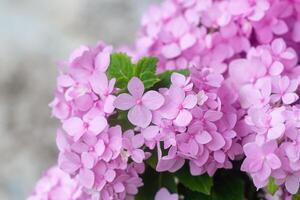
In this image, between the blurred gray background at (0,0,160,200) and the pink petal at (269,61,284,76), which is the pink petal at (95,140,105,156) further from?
the blurred gray background at (0,0,160,200)

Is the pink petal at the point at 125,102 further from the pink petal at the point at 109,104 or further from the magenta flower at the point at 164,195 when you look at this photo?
the magenta flower at the point at 164,195

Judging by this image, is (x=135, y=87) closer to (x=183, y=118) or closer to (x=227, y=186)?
(x=183, y=118)

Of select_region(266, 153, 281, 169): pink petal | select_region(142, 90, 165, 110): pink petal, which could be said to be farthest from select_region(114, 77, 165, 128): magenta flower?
select_region(266, 153, 281, 169): pink petal

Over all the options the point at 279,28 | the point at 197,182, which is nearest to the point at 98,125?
the point at 197,182

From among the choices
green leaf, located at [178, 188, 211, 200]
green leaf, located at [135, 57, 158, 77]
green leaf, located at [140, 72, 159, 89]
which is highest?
green leaf, located at [135, 57, 158, 77]

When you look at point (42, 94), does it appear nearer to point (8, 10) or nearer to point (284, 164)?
point (8, 10)

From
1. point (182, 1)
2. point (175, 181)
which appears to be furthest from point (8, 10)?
point (175, 181)
